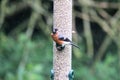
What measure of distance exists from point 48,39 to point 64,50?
2.18 m

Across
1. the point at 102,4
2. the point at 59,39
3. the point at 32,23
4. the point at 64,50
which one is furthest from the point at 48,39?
the point at 59,39

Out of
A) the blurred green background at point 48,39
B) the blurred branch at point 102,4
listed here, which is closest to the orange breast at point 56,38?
the blurred green background at point 48,39

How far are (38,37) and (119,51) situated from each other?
74 cm

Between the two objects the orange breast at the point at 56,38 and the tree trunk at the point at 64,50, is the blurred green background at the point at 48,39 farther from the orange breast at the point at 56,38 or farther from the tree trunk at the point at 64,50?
the orange breast at the point at 56,38

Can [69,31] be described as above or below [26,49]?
above

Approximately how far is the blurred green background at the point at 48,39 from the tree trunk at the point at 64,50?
62.4 inches

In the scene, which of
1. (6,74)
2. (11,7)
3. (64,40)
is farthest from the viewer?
(11,7)

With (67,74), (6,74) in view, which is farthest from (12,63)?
(67,74)

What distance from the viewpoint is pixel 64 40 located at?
9.59 ft

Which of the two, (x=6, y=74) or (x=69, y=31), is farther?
(x=6, y=74)

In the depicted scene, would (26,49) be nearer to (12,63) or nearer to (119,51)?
(12,63)

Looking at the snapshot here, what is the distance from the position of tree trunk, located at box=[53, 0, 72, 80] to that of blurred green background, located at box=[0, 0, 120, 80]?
5.20 feet

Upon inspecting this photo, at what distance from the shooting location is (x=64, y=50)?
3.09m

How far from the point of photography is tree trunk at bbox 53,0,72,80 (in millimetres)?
3086
